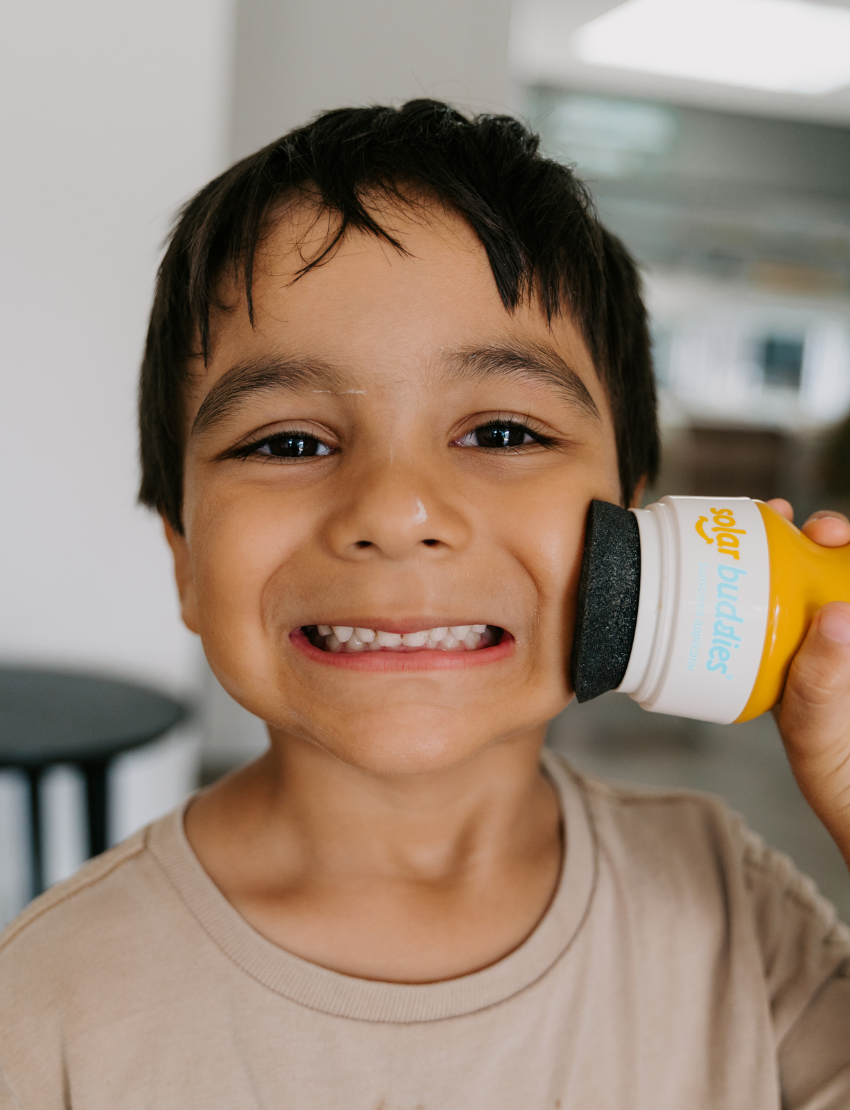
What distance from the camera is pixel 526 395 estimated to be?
69 centimetres

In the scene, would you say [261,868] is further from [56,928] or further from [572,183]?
[572,183]

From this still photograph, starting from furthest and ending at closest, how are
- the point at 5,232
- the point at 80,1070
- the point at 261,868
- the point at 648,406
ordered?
the point at 5,232
the point at 648,406
the point at 261,868
the point at 80,1070

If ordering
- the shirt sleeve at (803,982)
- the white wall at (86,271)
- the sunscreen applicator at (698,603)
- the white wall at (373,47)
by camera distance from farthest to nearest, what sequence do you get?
1. the white wall at (373,47)
2. the white wall at (86,271)
3. the shirt sleeve at (803,982)
4. the sunscreen applicator at (698,603)

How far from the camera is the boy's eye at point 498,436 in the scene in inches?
27.7

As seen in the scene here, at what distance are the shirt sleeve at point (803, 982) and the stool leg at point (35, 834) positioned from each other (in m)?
0.84

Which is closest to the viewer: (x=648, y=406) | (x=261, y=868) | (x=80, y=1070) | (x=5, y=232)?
(x=80, y=1070)

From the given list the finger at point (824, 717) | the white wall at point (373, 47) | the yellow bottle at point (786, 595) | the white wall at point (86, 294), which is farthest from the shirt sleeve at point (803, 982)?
the white wall at point (373, 47)

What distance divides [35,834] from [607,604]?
1035 millimetres

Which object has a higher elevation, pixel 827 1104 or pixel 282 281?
pixel 282 281

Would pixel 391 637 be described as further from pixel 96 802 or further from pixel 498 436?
pixel 96 802

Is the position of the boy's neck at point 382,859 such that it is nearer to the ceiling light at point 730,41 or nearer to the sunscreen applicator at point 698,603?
the sunscreen applicator at point 698,603

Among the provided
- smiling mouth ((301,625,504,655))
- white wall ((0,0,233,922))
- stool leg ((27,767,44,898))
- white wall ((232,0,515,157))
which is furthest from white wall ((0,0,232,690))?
smiling mouth ((301,625,504,655))

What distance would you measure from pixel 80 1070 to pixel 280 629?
1.05 feet

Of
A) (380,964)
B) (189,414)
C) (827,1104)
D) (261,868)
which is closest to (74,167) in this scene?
(189,414)
